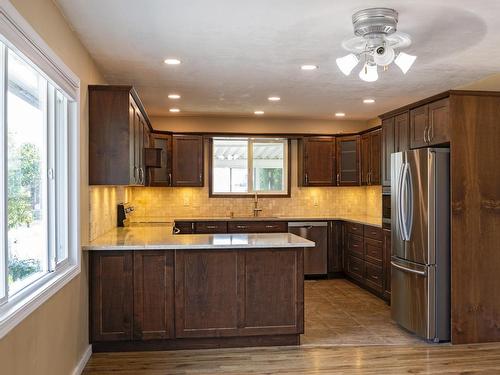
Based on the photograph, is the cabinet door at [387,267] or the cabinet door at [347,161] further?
the cabinet door at [347,161]

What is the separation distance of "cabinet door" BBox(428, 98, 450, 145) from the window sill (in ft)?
11.0

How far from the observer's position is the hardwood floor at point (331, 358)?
3639 millimetres

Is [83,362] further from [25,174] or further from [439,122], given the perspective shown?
[439,122]

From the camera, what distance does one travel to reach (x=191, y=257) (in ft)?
13.2

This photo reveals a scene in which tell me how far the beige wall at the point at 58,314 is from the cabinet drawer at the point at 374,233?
3.66 meters

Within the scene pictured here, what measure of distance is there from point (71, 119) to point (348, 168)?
504 cm

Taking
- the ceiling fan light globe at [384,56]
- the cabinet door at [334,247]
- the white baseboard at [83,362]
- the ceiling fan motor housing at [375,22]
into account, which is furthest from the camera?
the cabinet door at [334,247]

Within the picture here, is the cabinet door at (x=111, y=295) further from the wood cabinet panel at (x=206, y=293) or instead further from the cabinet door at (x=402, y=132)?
the cabinet door at (x=402, y=132)

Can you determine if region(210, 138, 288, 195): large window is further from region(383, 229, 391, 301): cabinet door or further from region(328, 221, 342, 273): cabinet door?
region(383, 229, 391, 301): cabinet door

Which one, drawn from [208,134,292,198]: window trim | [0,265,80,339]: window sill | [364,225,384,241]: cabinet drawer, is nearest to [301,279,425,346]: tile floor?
[364,225,384,241]: cabinet drawer

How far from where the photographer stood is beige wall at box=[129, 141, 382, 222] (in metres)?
7.46

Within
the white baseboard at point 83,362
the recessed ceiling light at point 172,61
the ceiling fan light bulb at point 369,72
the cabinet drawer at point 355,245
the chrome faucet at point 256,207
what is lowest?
the white baseboard at point 83,362

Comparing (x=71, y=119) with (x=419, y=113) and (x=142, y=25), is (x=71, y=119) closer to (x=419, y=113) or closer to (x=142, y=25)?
(x=142, y=25)

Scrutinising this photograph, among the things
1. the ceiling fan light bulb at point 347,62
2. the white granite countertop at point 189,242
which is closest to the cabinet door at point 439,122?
the ceiling fan light bulb at point 347,62
